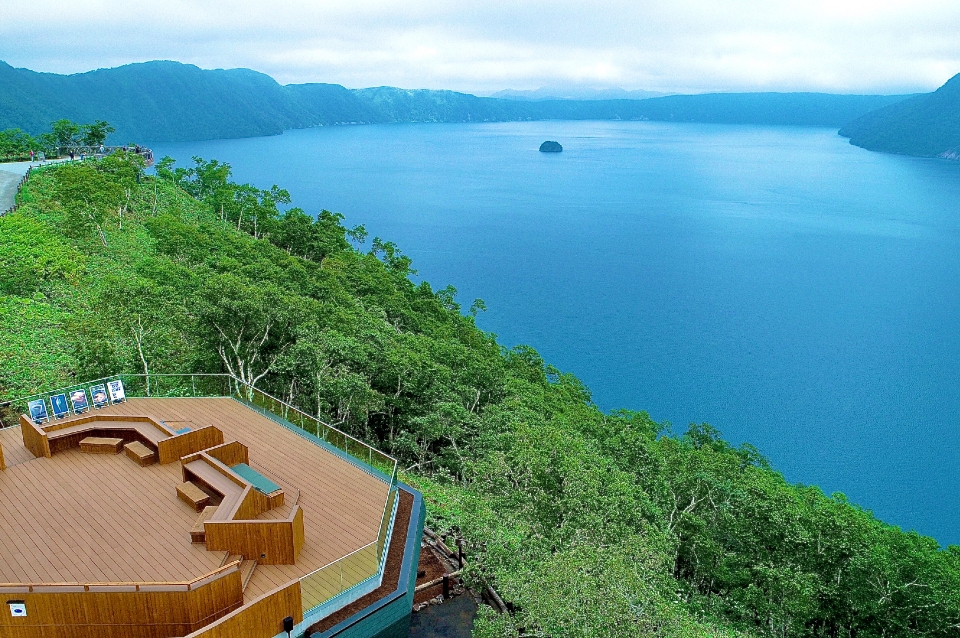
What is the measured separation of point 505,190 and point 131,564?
128494mm

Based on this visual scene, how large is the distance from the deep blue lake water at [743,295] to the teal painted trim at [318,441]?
37.2m

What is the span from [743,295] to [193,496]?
7008cm

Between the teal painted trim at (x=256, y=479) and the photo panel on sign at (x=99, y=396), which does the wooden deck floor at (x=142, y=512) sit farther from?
the teal painted trim at (x=256, y=479)

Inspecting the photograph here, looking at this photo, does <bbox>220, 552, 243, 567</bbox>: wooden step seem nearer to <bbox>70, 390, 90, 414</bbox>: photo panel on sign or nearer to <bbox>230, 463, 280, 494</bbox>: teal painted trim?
<bbox>230, 463, 280, 494</bbox>: teal painted trim

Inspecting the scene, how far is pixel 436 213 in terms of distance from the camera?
111 meters

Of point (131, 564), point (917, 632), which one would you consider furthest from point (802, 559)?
point (131, 564)

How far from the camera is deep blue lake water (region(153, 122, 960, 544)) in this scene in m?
48.1

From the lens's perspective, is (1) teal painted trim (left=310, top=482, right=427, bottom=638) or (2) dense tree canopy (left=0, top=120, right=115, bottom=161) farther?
(2) dense tree canopy (left=0, top=120, right=115, bottom=161)

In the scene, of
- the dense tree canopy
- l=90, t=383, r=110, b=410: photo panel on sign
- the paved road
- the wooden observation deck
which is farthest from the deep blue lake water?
the paved road

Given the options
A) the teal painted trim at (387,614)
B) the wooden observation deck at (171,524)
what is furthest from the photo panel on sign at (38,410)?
the teal painted trim at (387,614)

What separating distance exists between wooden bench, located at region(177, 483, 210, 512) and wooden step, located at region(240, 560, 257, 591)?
2.11 m

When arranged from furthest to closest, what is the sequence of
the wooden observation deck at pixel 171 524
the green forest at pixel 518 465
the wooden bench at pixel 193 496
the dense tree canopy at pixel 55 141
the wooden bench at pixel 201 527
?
1. the dense tree canopy at pixel 55 141
2. the green forest at pixel 518 465
3. the wooden bench at pixel 193 496
4. the wooden bench at pixel 201 527
5. the wooden observation deck at pixel 171 524

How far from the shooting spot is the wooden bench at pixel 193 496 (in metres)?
14.0

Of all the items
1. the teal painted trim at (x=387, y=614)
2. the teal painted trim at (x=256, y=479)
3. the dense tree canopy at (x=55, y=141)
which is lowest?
the teal painted trim at (x=387, y=614)
